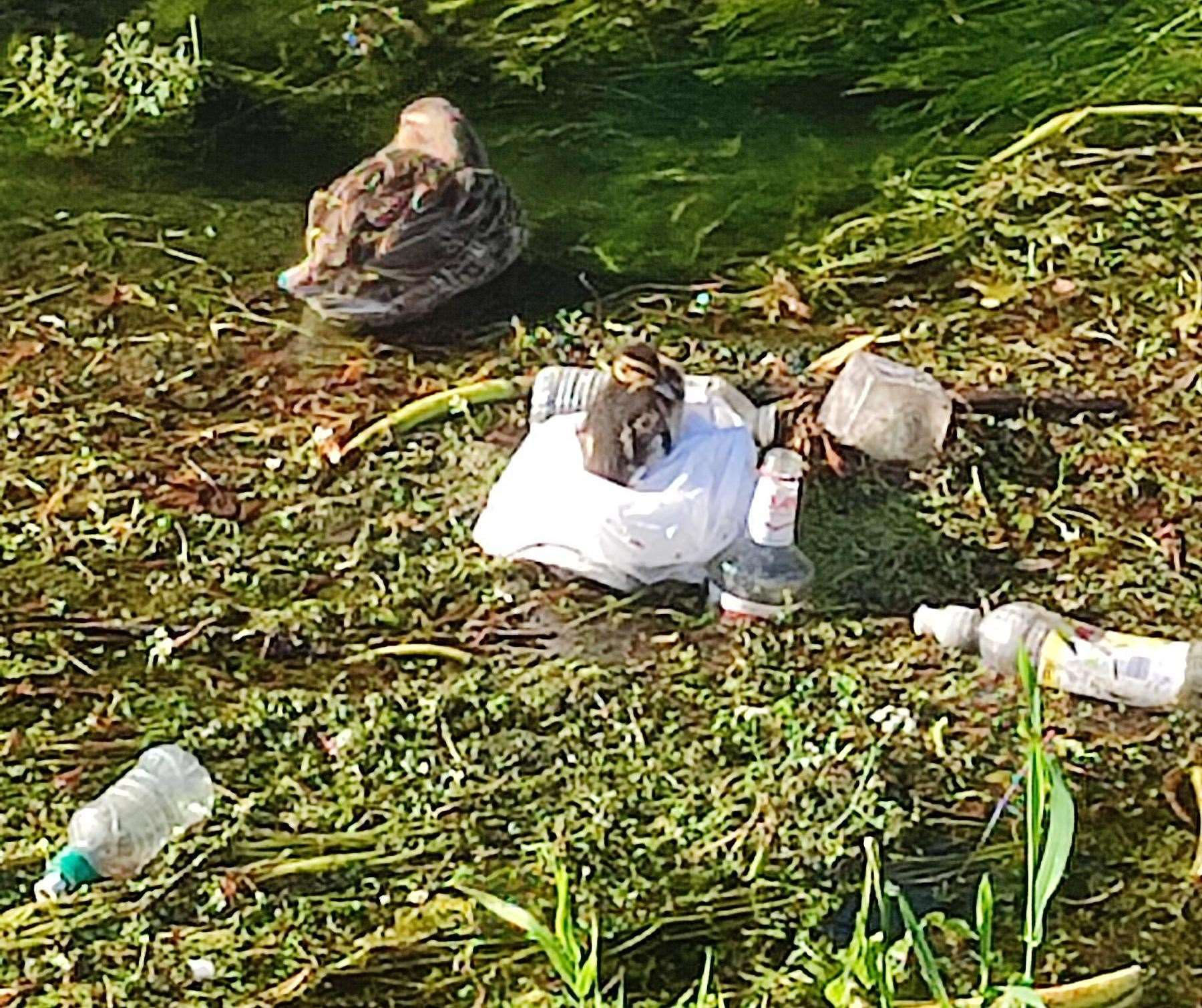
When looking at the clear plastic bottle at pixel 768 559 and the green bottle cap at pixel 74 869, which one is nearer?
the green bottle cap at pixel 74 869

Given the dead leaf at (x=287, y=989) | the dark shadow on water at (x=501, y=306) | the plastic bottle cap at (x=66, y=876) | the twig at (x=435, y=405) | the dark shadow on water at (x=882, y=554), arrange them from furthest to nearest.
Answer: the dark shadow on water at (x=501, y=306), the twig at (x=435, y=405), the dark shadow on water at (x=882, y=554), the plastic bottle cap at (x=66, y=876), the dead leaf at (x=287, y=989)

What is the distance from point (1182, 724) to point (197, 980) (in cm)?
141

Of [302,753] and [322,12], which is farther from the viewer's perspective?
[322,12]

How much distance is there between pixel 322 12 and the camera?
5.33m

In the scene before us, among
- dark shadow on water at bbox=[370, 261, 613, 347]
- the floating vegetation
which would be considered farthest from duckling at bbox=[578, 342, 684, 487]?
the floating vegetation

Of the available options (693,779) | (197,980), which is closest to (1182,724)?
(693,779)

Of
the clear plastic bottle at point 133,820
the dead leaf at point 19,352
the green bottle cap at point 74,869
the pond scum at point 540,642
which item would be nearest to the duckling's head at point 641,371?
the pond scum at point 540,642

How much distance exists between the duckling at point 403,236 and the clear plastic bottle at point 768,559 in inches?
35.6

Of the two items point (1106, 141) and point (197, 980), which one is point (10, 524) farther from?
point (1106, 141)

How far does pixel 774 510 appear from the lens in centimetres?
341

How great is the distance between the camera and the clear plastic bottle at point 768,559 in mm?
3416

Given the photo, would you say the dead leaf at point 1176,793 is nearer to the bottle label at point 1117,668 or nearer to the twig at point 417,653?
the bottle label at point 1117,668

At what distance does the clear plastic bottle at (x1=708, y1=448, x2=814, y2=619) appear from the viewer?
11.2 ft

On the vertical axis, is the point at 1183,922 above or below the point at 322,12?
below
